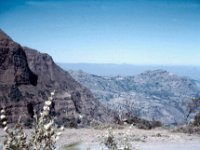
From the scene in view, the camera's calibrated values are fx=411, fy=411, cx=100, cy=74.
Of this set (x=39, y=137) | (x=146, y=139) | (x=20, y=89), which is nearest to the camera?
(x=39, y=137)

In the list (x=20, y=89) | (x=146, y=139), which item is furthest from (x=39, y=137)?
(x=20, y=89)

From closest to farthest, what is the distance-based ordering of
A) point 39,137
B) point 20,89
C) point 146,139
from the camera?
point 39,137 → point 146,139 → point 20,89

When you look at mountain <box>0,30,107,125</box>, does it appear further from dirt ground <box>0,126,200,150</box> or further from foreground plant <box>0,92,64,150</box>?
foreground plant <box>0,92,64,150</box>

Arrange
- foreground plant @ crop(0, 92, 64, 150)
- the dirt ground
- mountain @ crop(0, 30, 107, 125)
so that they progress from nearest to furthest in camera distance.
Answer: foreground plant @ crop(0, 92, 64, 150) → the dirt ground → mountain @ crop(0, 30, 107, 125)

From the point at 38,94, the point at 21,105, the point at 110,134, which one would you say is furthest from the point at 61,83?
the point at 110,134

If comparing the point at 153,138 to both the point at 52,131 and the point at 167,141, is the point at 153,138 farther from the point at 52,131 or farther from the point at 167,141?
the point at 52,131

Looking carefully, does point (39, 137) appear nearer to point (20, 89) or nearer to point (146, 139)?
point (146, 139)

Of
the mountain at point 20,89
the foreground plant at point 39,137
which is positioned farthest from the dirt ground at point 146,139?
the mountain at point 20,89

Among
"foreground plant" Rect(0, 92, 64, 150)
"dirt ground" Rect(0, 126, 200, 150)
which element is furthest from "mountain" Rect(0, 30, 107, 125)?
"foreground plant" Rect(0, 92, 64, 150)

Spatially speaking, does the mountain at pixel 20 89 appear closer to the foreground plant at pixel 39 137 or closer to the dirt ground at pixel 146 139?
the dirt ground at pixel 146 139

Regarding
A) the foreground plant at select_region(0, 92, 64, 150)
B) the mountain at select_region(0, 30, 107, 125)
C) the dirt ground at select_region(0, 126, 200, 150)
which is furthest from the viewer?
the mountain at select_region(0, 30, 107, 125)

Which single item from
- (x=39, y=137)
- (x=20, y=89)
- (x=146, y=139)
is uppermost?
(x=39, y=137)

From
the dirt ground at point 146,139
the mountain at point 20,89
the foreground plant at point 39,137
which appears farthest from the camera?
the mountain at point 20,89

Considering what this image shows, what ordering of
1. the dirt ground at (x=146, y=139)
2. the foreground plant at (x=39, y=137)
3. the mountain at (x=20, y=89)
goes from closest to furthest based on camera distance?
the foreground plant at (x=39, y=137) → the dirt ground at (x=146, y=139) → the mountain at (x=20, y=89)
